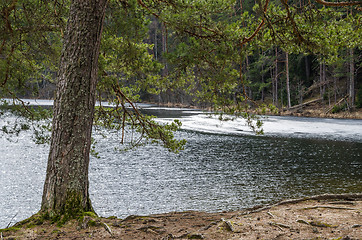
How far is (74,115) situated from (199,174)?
7.82 metres

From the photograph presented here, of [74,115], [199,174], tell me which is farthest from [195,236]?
[199,174]

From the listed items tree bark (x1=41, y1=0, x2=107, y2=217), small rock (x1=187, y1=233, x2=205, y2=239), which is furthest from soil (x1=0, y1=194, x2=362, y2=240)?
tree bark (x1=41, y1=0, x2=107, y2=217)

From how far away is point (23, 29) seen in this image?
5660mm

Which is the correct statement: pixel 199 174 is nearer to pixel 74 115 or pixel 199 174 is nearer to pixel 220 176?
pixel 220 176

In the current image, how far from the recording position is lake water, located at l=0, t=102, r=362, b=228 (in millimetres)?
8180

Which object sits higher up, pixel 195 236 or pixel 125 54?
pixel 125 54

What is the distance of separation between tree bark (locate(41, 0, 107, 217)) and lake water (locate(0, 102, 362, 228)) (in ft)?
12.4

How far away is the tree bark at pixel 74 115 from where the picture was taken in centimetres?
385

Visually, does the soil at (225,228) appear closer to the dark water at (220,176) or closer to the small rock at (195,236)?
the small rock at (195,236)

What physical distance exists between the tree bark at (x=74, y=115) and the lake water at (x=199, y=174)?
12.4ft

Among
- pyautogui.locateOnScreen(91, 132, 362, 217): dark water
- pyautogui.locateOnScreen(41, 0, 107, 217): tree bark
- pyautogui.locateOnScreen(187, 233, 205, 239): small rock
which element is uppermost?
pyautogui.locateOnScreen(41, 0, 107, 217): tree bark

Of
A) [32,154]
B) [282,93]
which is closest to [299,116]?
[282,93]

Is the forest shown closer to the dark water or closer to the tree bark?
the tree bark

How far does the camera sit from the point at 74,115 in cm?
389
